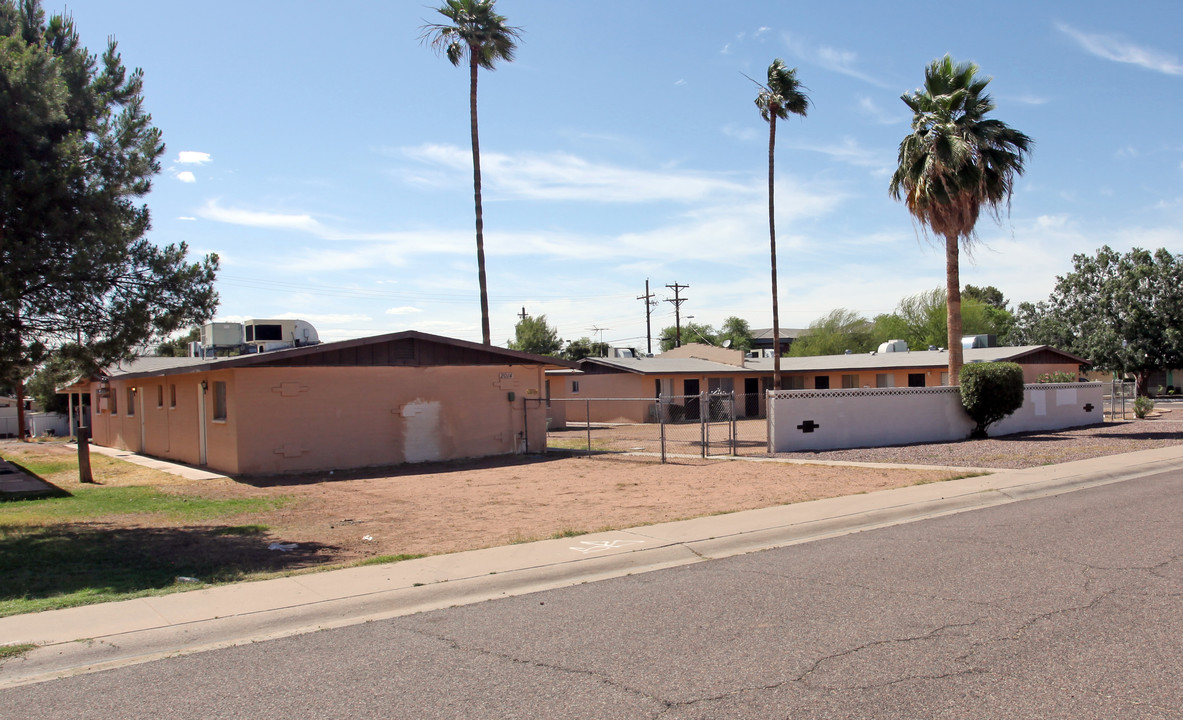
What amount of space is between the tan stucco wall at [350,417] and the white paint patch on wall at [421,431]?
3 cm

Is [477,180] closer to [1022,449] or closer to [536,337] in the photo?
[1022,449]

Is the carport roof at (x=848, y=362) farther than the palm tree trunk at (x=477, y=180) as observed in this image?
Yes

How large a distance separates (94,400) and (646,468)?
2509 centimetres

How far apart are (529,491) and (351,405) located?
6835mm

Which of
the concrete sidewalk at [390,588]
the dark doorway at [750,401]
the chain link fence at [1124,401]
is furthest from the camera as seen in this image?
the dark doorway at [750,401]

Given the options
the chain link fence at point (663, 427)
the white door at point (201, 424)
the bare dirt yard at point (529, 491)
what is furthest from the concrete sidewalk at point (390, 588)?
the white door at point (201, 424)

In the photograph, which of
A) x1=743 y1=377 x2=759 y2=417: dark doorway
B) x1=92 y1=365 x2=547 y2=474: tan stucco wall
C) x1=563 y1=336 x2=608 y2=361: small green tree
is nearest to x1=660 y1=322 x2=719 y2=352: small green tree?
x1=563 y1=336 x2=608 y2=361: small green tree

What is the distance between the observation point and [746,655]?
5.57 m

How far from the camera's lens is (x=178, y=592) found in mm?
7711

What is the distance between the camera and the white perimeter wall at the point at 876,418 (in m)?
21.9

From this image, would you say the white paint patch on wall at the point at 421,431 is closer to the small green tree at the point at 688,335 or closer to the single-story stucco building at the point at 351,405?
the single-story stucco building at the point at 351,405

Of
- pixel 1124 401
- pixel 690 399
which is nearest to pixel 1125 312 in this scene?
pixel 1124 401

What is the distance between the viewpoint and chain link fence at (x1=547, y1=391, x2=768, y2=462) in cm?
2180

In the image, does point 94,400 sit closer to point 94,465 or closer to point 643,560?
point 94,465
